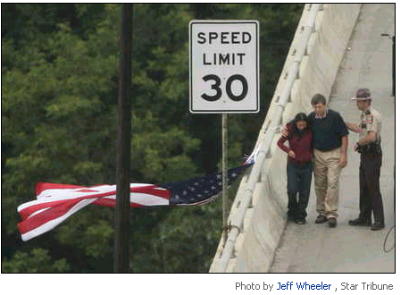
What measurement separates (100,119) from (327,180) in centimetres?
4223

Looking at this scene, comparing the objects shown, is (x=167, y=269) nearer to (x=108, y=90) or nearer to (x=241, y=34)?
(x=108, y=90)

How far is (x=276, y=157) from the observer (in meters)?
18.0

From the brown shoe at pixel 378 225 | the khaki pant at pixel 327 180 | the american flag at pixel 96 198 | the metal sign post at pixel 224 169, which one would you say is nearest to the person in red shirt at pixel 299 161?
the khaki pant at pixel 327 180

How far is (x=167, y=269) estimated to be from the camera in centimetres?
4562

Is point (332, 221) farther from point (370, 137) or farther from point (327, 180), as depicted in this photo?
point (370, 137)

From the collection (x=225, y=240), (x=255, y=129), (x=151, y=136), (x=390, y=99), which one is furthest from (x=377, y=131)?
(x=255, y=129)

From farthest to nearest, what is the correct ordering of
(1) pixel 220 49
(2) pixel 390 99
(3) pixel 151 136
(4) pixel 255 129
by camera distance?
(4) pixel 255 129
(3) pixel 151 136
(2) pixel 390 99
(1) pixel 220 49

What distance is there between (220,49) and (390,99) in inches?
352

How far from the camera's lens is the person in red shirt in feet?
54.3

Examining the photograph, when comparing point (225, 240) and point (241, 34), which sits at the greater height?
point (241, 34)

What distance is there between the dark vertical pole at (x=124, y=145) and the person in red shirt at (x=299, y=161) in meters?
1.78

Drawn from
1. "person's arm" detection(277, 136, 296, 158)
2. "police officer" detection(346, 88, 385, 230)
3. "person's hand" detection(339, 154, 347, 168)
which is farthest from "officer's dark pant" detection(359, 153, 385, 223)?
"person's arm" detection(277, 136, 296, 158)

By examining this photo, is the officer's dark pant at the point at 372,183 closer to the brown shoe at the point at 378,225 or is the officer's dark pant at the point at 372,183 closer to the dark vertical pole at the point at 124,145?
the brown shoe at the point at 378,225

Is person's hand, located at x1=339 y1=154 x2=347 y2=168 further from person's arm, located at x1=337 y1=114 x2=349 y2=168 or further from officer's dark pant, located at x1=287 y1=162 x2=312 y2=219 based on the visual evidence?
officer's dark pant, located at x1=287 y1=162 x2=312 y2=219
